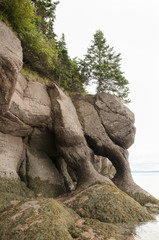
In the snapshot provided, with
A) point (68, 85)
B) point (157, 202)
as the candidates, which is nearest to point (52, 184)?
point (157, 202)

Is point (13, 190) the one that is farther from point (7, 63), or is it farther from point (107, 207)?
point (7, 63)

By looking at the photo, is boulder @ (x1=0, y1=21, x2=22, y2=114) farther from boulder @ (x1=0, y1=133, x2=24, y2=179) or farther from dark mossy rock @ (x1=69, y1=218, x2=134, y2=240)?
dark mossy rock @ (x1=69, y1=218, x2=134, y2=240)

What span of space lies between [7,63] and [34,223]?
635 cm

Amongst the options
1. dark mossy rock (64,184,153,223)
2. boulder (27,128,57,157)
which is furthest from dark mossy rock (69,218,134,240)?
boulder (27,128,57,157)

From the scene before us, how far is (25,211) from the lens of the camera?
16.7 ft

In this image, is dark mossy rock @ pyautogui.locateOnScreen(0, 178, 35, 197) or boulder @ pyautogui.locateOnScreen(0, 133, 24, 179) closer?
dark mossy rock @ pyautogui.locateOnScreen(0, 178, 35, 197)

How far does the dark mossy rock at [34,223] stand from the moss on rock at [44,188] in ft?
15.2

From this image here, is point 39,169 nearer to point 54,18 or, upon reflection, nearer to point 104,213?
point 104,213

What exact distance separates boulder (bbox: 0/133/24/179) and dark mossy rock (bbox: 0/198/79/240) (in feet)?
13.1

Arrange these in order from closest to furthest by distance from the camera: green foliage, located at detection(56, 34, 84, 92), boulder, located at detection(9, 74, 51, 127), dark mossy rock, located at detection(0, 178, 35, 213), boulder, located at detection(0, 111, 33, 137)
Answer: dark mossy rock, located at detection(0, 178, 35, 213), boulder, located at detection(0, 111, 33, 137), boulder, located at detection(9, 74, 51, 127), green foliage, located at detection(56, 34, 84, 92)

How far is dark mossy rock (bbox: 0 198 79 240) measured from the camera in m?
4.04

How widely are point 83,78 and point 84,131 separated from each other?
653 centimetres

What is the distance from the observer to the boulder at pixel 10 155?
928 centimetres

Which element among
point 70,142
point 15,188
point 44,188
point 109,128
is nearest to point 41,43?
point 70,142
